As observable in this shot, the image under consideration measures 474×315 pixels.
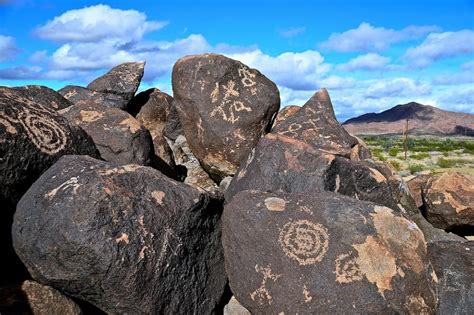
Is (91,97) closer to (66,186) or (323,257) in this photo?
(66,186)

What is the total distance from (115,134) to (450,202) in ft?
15.0

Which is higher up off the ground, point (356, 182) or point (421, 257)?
point (356, 182)

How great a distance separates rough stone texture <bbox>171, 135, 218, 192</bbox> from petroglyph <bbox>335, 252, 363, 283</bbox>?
4072mm

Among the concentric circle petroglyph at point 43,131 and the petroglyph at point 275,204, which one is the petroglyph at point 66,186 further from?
the petroglyph at point 275,204

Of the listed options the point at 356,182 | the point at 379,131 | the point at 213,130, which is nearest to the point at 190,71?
the point at 213,130

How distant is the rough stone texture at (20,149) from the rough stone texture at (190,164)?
126 inches

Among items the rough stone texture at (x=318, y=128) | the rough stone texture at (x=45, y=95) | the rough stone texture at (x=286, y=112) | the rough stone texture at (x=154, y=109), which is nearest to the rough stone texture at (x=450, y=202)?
the rough stone texture at (x=318, y=128)

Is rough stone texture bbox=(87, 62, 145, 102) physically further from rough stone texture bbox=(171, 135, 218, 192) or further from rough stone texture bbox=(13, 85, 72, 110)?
rough stone texture bbox=(171, 135, 218, 192)

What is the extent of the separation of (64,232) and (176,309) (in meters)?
0.99

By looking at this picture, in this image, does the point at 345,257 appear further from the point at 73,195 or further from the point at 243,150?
the point at 243,150

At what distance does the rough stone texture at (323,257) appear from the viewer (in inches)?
145

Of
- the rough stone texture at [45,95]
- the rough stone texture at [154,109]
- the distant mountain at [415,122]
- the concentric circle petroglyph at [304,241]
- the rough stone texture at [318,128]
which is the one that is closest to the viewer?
the concentric circle petroglyph at [304,241]

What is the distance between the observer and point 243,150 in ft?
23.5

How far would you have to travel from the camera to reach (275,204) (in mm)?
4082
